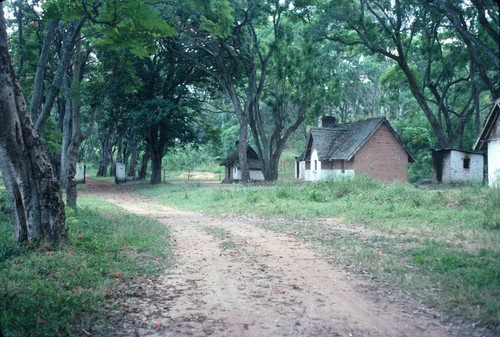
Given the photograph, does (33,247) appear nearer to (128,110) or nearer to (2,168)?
(2,168)

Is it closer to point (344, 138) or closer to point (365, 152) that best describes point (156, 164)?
point (344, 138)

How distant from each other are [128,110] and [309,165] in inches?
693

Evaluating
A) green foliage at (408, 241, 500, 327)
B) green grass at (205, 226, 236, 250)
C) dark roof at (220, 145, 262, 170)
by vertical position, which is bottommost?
green grass at (205, 226, 236, 250)

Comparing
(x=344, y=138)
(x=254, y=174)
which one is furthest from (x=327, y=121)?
(x=254, y=174)

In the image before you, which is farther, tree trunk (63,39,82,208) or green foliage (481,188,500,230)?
tree trunk (63,39,82,208)

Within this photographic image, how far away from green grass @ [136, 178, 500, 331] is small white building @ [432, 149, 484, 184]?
621 inches

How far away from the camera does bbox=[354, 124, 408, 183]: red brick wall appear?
36.3 m

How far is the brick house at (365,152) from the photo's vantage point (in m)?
36.2

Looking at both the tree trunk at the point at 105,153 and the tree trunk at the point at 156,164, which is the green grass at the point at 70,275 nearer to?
the tree trunk at the point at 156,164

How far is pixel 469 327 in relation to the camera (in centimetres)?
577

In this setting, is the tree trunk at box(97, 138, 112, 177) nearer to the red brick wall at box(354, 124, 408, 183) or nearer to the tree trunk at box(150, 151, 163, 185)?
the tree trunk at box(150, 151, 163, 185)

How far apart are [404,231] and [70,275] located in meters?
9.30

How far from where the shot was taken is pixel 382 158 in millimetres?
37156

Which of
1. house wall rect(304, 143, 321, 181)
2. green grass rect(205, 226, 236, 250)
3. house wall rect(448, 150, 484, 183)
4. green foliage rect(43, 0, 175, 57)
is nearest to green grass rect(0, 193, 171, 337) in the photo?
green grass rect(205, 226, 236, 250)
